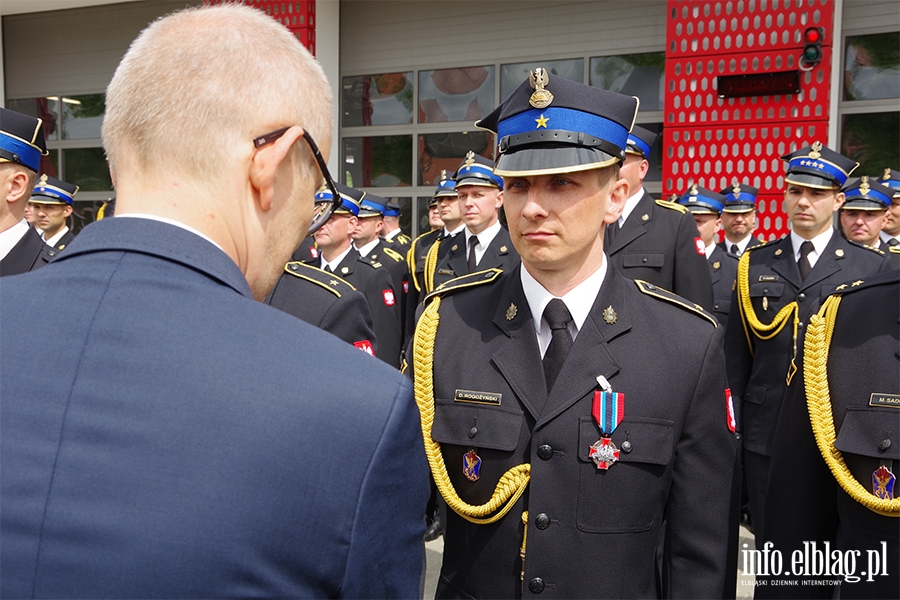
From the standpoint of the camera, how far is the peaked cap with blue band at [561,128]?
6.24 feet

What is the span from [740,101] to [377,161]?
5.52 m

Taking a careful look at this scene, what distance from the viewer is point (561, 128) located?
1.94m

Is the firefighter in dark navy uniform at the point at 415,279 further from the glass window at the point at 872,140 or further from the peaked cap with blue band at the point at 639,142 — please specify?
the glass window at the point at 872,140

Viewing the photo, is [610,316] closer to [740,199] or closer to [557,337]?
[557,337]

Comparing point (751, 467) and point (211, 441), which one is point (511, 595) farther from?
point (751, 467)

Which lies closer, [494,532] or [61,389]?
[61,389]

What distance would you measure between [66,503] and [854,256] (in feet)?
15.1

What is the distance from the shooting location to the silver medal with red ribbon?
177cm

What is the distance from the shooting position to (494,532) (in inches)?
71.7

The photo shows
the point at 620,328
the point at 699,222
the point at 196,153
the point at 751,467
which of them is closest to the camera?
the point at 196,153

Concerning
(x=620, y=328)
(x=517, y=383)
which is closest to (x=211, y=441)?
(x=517, y=383)

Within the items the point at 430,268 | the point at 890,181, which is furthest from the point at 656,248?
the point at 890,181

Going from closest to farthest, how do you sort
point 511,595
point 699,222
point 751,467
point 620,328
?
point 511,595 < point 620,328 < point 751,467 < point 699,222

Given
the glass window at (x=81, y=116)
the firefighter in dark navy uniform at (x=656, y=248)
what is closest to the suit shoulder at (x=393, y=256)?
the firefighter in dark navy uniform at (x=656, y=248)
